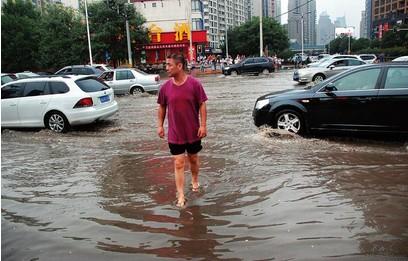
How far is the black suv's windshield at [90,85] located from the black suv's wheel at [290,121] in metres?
4.80

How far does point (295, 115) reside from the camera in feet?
29.9

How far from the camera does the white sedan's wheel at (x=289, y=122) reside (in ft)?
29.8

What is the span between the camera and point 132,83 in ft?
69.5

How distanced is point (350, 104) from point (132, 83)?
1416 cm

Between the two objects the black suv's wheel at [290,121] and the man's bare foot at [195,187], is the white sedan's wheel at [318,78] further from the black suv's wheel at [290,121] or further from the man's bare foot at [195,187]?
the man's bare foot at [195,187]

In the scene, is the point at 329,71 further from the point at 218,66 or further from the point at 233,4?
the point at 233,4

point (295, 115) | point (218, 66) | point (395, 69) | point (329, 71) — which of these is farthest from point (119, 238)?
point (218, 66)

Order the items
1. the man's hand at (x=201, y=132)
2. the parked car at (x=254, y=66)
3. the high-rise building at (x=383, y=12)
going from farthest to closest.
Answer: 1. the high-rise building at (x=383, y=12)
2. the parked car at (x=254, y=66)
3. the man's hand at (x=201, y=132)

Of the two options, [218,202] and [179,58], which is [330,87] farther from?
[179,58]

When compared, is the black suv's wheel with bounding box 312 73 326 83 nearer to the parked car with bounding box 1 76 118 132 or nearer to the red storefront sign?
the parked car with bounding box 1 76 118 132

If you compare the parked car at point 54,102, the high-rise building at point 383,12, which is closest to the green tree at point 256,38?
the parked car at point 54,102

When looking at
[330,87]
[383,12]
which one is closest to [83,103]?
[330,87]

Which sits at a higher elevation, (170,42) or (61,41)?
(61,41)

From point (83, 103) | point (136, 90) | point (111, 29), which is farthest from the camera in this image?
point (111, 29)
